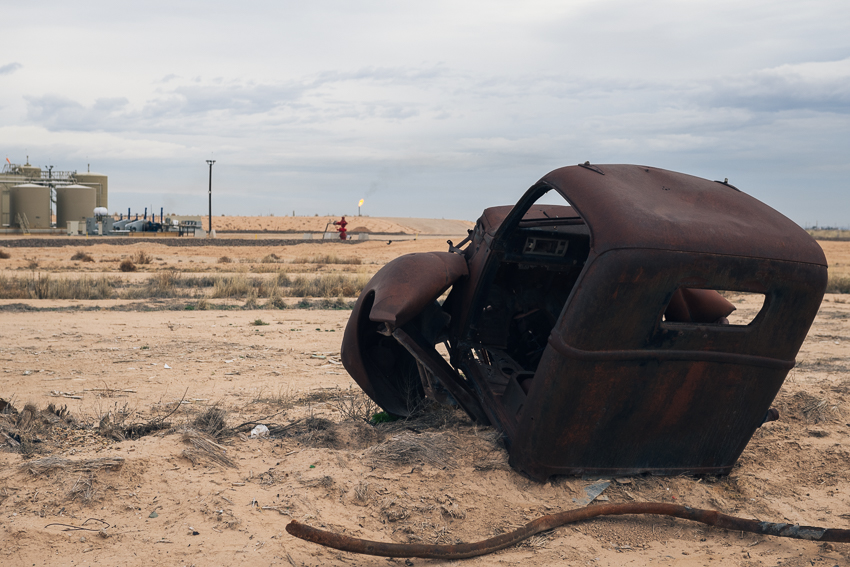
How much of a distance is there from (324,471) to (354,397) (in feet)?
8.87

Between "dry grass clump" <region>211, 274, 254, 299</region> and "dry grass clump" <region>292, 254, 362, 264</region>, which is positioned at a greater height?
"dry grass clump" <region>292, 254, 362, 264</region>

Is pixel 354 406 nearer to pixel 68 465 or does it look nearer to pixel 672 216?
pixel 68 465

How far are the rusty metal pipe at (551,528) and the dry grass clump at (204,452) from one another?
4.44 feet

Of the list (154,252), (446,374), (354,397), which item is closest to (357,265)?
(154,252)

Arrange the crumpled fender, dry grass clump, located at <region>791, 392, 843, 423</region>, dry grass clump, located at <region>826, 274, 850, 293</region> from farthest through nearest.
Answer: dry grass clump, located at <region>826, 274, 850, 293</region> < dry grass clump, located at <region>791, 392, 843, 423</region> < the crumpled fender

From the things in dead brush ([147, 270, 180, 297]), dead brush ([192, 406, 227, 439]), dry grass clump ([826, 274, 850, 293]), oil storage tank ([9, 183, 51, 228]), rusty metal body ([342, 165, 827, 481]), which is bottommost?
dead brush ([147, 270, 180, 297])

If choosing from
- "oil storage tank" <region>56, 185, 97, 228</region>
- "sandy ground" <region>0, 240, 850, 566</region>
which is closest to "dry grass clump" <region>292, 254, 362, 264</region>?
"sandy ground" <region>0, 240, 850, 566</region>

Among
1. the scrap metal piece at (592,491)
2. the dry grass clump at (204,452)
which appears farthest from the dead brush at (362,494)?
the scrap metal piece at (592,491)

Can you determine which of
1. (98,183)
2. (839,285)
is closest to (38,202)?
(98,183)

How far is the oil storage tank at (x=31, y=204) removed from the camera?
2098 inches

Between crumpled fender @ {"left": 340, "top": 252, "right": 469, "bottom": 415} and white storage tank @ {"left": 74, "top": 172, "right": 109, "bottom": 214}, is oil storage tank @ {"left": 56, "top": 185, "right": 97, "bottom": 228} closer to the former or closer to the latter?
white storage tank @ {"left": 74, "top": 172, "right": 109, "bottom": 214}

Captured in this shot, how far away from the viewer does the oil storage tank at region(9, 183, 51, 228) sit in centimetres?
5328

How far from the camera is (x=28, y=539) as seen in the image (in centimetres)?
Result: 333

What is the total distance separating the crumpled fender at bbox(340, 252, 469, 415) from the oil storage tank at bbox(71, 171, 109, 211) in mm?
64387
